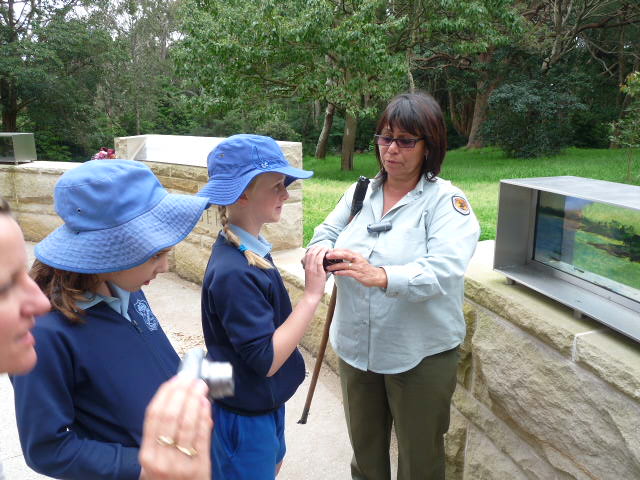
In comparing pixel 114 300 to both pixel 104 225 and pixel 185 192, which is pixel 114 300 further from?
pixel 185 192

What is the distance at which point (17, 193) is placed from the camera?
6.52 meters

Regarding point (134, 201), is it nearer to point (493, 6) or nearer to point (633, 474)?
point (633, 474)

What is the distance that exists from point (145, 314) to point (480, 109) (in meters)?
20.5

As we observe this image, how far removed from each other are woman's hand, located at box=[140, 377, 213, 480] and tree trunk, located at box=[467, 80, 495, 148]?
19.8 m

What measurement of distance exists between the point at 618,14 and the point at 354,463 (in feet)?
65.7

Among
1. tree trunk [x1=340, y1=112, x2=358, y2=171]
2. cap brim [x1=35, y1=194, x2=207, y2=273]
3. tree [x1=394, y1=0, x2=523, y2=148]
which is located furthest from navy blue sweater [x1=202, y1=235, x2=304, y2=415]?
tree trunk [x1=340, y1=112, x2=358, y2=171]

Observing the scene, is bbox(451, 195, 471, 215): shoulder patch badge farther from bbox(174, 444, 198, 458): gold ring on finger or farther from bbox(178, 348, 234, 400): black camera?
bbox(174, 444, 198, 458): gold ring on finger

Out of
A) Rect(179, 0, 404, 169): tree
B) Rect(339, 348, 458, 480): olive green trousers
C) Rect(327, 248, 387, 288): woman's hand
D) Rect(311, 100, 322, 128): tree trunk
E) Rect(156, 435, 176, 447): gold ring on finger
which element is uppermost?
Rect(179, 0, 404, 169): tree

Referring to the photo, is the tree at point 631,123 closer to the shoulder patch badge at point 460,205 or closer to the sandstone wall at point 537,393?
the sandstone wall at point 537,393

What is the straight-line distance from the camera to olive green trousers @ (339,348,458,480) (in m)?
2.04

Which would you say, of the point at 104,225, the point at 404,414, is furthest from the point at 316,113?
the point at 104,225

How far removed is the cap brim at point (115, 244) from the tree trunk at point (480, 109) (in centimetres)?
1926

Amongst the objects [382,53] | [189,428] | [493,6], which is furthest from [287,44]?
[189,428]

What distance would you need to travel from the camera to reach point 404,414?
6.83 feet
